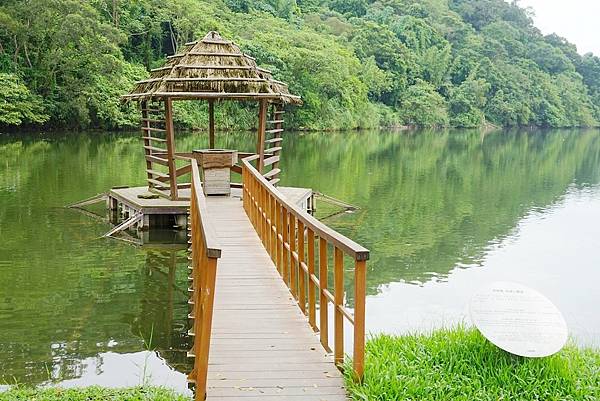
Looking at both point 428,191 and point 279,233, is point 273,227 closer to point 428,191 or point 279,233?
point 279,233

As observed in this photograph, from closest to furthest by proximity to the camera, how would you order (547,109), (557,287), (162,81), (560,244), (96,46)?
(557,287), (162,81), (560,244), (96,46), (547,109)

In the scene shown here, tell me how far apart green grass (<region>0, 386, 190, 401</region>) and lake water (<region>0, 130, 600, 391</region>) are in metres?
0.79

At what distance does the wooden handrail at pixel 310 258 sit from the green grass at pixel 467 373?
0.83 ft

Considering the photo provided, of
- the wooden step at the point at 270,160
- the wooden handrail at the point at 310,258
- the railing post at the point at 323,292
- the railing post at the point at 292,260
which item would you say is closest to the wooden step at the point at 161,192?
the wooden step at the point at 270,160

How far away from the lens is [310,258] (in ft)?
21.2

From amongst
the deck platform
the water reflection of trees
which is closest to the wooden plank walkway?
the water reflection of trees

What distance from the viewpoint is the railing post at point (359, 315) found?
505 centimetres

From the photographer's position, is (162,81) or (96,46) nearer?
(162,81)

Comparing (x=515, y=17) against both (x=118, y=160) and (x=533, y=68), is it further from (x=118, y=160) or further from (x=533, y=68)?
(x=118, y=160)

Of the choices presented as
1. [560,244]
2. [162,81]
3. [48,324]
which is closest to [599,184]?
[560,244]

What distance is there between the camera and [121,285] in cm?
1112

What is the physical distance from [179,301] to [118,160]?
19.4 meters

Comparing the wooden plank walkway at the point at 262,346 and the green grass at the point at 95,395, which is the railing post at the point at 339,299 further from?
the green grass at the point at 95,395

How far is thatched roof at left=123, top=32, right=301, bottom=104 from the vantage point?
46.5 ft
